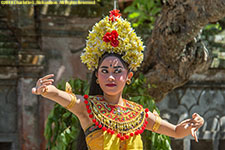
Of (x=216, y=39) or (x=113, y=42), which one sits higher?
(x=216, y=39)

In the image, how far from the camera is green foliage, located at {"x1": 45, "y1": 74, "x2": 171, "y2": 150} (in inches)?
128

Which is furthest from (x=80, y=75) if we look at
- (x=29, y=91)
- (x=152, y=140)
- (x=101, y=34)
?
(x=101, y=34)

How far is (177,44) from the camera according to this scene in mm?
3420

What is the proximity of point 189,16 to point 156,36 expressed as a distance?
1.35 feet

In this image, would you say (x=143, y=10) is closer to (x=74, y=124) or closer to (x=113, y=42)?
(x=74, y=124)

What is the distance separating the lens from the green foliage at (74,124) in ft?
10.6

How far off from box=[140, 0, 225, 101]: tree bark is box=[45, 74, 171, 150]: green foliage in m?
0.26

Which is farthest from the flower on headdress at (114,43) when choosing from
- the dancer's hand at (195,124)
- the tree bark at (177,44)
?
the tree bark at (177,44)

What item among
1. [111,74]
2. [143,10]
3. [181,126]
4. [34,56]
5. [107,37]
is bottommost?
[181,126]

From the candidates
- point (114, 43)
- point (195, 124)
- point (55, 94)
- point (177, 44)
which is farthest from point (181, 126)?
point (177, 44)

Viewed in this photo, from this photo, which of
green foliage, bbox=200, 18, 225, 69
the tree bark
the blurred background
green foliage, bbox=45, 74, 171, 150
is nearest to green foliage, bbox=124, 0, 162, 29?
the blurred background

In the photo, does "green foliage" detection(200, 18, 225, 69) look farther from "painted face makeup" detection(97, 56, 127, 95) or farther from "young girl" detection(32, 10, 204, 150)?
"painted face makeup" detection(97, 56, 127, 95)

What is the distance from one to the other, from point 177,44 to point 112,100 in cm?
116

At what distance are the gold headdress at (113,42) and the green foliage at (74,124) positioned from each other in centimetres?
79
